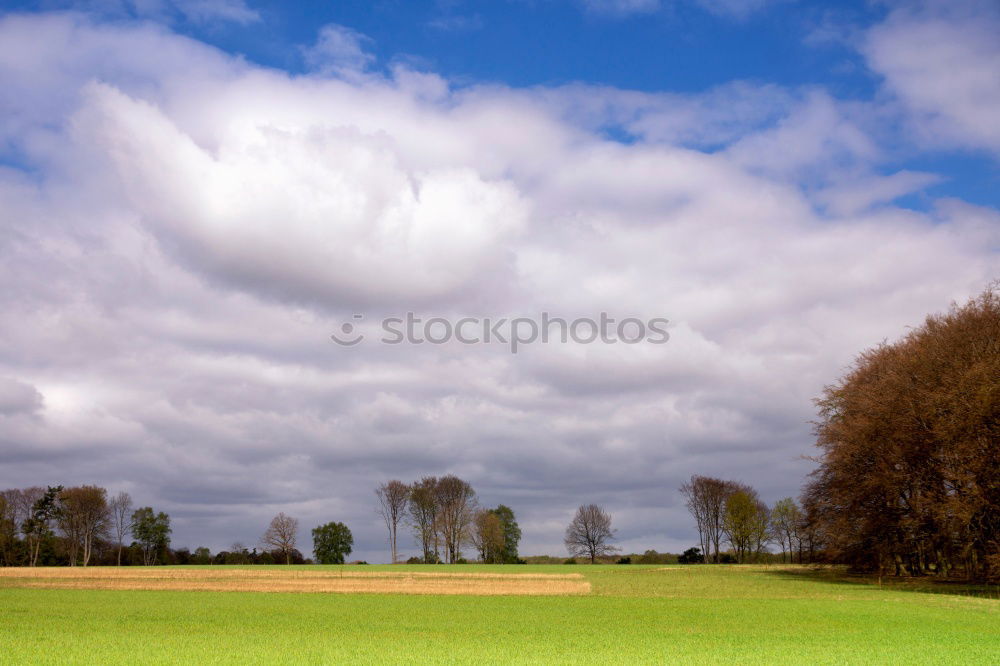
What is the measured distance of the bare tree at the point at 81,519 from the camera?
367 feet

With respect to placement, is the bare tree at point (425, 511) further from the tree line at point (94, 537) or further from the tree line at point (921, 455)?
the tree line at point (921, 455)

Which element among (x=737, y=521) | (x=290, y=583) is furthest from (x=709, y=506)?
(x=290, y=583)

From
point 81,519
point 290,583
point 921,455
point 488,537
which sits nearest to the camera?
point 921,455

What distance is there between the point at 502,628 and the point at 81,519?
104425 mm

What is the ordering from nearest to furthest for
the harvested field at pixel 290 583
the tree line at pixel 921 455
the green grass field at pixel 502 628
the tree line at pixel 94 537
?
the green grass field at pixel 502 628
the tree line at pixel 921 455
the harvested field at pixel 290 583
the tree line at pixel 94 537

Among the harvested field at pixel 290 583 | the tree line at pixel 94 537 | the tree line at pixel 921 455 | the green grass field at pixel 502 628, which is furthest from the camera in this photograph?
the tree line at pixel 94 537

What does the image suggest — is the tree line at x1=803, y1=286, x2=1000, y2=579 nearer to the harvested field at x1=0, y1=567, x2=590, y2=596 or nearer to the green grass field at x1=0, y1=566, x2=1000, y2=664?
the green grass field at x1=0, y1=566, x2=1000, y2=664

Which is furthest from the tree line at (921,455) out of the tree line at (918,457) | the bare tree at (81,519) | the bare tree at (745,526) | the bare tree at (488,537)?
the bare tree at (81,519)

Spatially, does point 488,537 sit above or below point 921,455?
below

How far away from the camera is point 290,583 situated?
55.9 m

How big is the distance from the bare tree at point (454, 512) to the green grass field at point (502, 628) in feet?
243

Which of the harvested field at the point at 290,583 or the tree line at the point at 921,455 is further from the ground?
the tree line at the point at 921,455

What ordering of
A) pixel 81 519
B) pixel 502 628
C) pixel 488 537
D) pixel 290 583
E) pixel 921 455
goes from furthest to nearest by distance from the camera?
pixel 488 537 → pixel 81 519 → pixel 290 583 → pixel 921 455 → pixel 502 628

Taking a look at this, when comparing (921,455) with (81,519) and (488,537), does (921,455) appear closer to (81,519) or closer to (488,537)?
(488,537)
